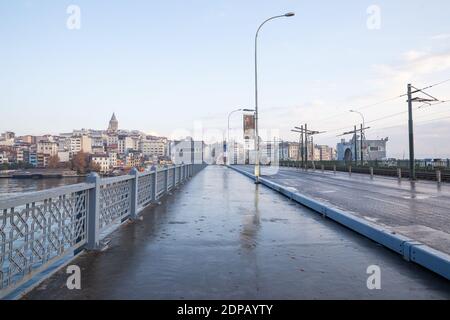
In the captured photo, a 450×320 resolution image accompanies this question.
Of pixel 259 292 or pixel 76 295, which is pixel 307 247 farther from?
pixel 76 295

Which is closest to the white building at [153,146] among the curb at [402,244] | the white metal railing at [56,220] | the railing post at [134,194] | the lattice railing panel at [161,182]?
the lattice railing panel at [161,182]

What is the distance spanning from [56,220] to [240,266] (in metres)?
2.74

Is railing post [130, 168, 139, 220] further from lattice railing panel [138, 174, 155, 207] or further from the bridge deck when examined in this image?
lattice railing panel [138, 174, 155, 207]

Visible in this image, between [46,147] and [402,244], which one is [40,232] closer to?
[402,244]

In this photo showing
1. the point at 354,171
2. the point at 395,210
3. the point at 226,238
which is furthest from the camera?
the point at 354,171

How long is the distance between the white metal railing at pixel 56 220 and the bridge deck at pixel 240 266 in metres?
0.34

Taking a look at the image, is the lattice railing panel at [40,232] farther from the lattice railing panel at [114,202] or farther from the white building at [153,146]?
the white building at [153,146]

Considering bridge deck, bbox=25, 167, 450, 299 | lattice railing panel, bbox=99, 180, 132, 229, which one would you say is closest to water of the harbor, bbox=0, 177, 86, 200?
lattice railing panel, bbox=99, 180, 132, 229

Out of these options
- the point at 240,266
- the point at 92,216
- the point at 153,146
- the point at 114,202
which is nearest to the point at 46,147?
the point at 153,146

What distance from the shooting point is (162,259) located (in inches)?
229

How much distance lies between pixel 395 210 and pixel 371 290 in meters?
8.25

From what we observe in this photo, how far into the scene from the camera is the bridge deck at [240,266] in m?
4.29

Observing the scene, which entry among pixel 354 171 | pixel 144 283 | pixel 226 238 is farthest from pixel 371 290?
pixel 354 171

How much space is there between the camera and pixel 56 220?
4906 mm
